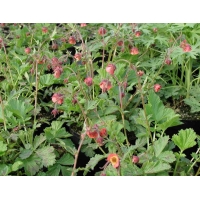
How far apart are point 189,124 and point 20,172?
0.76 metres

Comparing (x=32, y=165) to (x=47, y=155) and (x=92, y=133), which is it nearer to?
(x=47, y=155)

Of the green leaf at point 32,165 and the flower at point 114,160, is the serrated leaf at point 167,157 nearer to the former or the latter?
the flower at point 114,160

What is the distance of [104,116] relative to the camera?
167 centimetres

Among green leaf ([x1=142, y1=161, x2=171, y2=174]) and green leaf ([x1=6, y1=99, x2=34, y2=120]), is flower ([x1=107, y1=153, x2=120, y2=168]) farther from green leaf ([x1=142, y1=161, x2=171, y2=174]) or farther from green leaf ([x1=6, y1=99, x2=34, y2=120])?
green leaf ([x1=6, y1=99, x2=34, y2=120])

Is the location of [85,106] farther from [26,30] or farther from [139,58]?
[26,30]

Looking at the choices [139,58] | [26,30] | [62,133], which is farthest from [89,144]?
[26,30]

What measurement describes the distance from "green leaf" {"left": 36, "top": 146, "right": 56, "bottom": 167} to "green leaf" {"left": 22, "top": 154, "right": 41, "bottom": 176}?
0.02 m

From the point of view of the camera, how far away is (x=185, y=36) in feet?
6.59

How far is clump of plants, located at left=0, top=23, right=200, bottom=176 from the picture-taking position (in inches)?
53.2

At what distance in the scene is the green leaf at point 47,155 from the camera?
4.80 feet

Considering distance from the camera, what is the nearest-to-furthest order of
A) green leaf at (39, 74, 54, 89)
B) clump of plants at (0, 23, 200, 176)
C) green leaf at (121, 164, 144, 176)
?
green leaf at (121, 164, 144, 176), clump of plants at (0, 23, 200, 176), green leaf at (39, 74, 54, 89)

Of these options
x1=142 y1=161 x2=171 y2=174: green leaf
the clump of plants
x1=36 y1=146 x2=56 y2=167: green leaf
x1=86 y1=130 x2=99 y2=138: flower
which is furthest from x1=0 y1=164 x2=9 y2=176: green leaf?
x1=142 y1=161 x2=171 y2=174: green leaf

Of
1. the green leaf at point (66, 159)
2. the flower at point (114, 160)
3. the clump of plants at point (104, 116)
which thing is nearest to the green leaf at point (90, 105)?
the clump of plants at point (104, 116)

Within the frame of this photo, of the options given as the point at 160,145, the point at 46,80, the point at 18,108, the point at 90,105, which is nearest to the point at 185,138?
the point at 160,145
